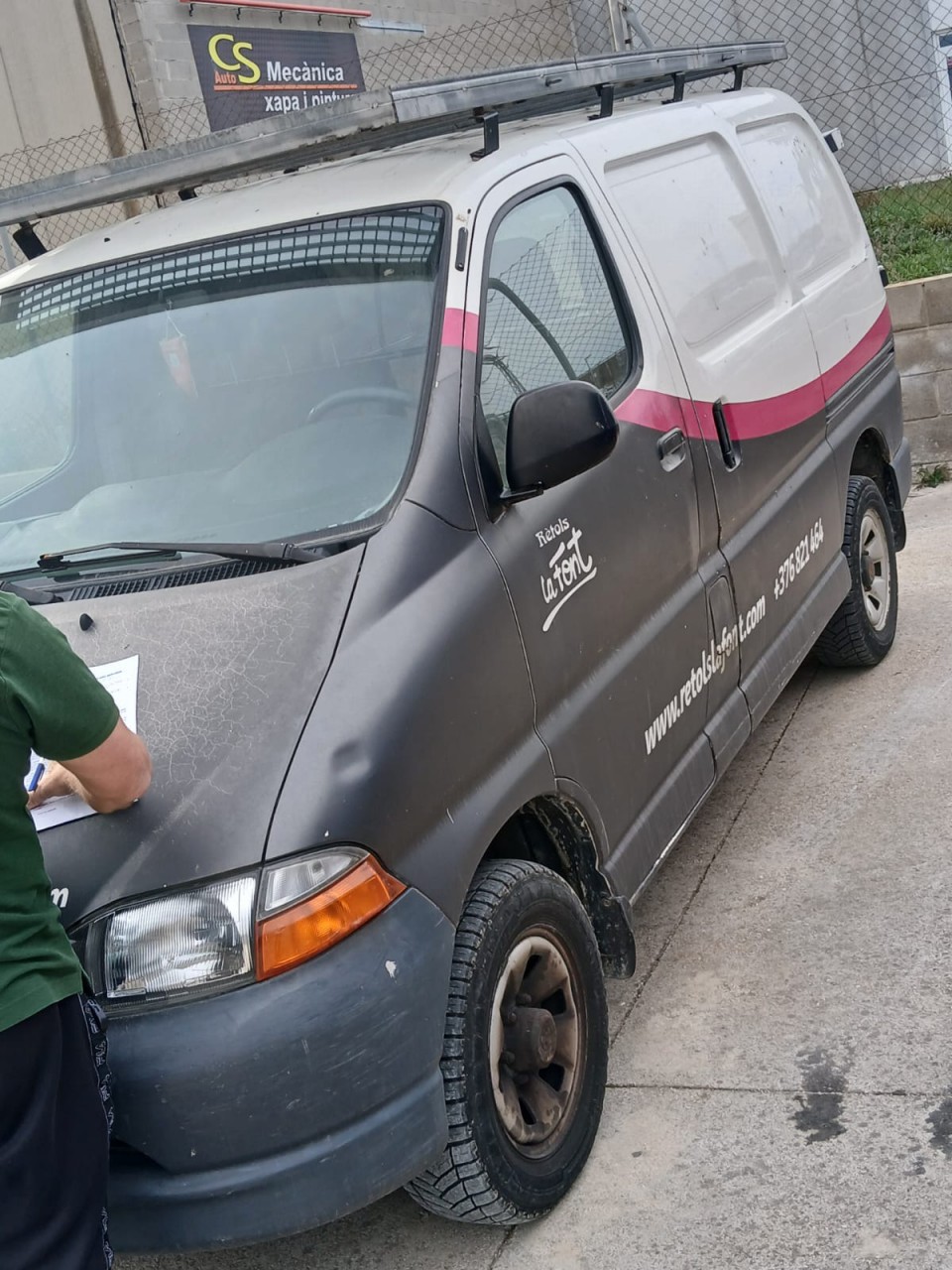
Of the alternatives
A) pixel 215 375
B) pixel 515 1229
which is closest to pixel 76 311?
pixel 215 375

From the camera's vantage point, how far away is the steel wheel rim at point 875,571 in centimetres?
546

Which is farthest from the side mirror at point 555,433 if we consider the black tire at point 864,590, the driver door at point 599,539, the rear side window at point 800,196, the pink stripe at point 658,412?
the black tire at point 864,590

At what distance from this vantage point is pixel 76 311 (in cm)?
363

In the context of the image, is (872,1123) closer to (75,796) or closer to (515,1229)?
(515,1229)

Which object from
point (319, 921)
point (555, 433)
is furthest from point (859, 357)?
point (319, 921)

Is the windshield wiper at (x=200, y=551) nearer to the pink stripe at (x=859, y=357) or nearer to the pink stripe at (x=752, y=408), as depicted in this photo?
the pink stripe at (x=752, y=408)

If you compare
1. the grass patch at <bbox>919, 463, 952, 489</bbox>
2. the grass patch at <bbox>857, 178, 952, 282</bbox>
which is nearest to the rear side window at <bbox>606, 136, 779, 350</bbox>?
the grass patch at <bbox>919, 463, 952, 489</bbox>

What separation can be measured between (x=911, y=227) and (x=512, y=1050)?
28.1ft

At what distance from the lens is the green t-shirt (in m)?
2.06

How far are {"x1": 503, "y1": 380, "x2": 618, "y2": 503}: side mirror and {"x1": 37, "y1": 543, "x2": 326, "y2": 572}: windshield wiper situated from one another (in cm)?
47

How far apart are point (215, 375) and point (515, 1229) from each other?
78.9 inches

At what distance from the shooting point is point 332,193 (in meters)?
3.45

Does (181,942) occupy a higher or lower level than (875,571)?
higher

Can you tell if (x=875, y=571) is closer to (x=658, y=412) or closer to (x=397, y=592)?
(x=658, y=412)
